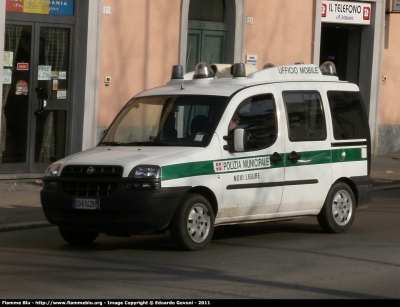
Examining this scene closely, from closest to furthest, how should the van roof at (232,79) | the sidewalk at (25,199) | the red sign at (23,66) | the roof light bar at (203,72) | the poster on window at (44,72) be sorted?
the van roof at (232,79)
the roof light bar at (203,72)
the sidewalk at (25,199)
the red sign at (23,66)
the poster on window at (44,72)

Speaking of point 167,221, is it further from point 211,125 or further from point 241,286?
point 241,286

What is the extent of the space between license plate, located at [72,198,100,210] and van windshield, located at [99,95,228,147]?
976 millimetres

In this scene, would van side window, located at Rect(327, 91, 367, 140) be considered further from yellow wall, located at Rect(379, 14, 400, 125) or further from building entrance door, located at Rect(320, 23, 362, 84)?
yellow wall, located at Rect(379, 14, 400, 125)

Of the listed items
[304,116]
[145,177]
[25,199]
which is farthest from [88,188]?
[25,199]

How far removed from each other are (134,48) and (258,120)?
776cm

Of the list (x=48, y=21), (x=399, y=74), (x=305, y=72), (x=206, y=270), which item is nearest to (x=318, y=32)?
(x=399, y=74)

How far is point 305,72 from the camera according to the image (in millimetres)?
12148

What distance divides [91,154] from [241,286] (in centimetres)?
297

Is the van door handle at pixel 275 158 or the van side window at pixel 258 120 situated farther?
the van door handle at pixel 275 158

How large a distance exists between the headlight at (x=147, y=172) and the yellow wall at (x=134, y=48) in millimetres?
8214

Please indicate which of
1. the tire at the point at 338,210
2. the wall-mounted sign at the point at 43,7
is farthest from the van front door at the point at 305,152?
the wall-mounted sign at the point at 43,7

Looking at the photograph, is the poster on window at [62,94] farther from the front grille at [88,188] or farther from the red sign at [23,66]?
the front grille at [88,188]

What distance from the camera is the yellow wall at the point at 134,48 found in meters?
18.2

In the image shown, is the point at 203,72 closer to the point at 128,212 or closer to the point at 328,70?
the point at 328,70
